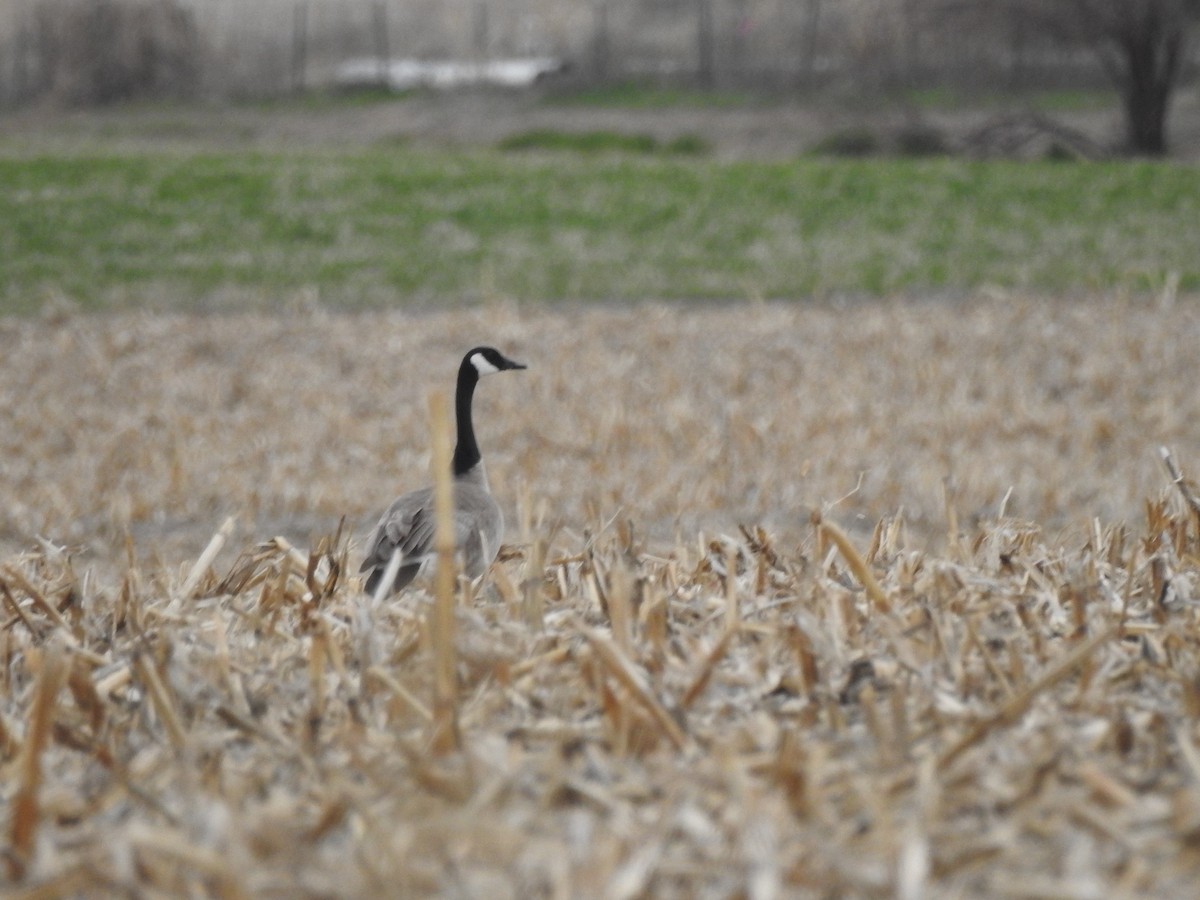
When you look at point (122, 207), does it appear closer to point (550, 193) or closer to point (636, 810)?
point (550, 193)

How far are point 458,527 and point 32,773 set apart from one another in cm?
285

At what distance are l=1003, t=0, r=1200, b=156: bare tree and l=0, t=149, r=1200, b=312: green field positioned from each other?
425cm

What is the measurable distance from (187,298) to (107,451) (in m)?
8.59

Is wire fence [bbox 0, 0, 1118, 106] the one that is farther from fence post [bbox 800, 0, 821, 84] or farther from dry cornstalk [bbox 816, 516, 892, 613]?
dry cornstalk [bbox 816, 516, 892, 613]

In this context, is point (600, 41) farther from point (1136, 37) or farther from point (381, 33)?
point (1136, 37)

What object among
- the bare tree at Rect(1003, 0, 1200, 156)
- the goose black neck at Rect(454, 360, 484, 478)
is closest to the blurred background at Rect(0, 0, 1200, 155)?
the bare tree at Rect(1003, 0, 1200, 156)

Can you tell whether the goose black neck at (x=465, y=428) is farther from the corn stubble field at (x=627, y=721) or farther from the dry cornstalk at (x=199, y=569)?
the dry cornstalk at (x=199, y=569)

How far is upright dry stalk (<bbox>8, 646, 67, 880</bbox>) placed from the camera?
2.11 meters

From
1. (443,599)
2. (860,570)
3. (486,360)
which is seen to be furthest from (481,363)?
(443,599)

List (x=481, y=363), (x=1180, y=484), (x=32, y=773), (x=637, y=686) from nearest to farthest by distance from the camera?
1. (x=32, y=773)
2. (x=637, y=686)
3. (x=1180, y=484)
4. (x=481, y=363)

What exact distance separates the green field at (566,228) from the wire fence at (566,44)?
6.42 metres

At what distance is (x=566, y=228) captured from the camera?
2495 cm

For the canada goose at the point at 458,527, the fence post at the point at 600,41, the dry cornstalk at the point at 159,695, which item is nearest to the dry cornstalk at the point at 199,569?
the dry cornstalk at the point at 159,695

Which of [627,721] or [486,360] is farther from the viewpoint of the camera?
[486,360]
